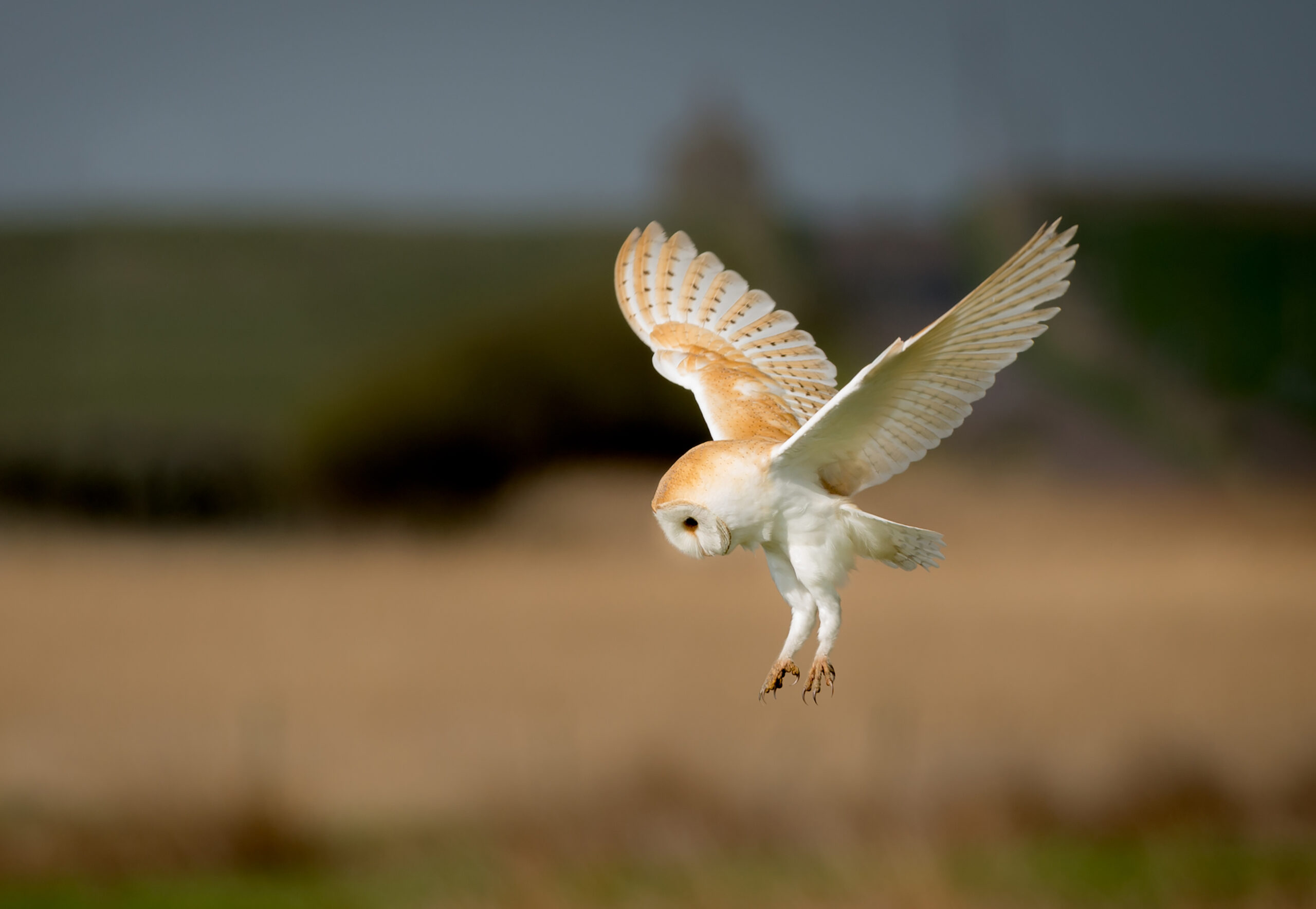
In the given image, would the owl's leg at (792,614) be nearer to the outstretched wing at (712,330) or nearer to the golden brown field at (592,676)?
the outstretched wing at (712,330)

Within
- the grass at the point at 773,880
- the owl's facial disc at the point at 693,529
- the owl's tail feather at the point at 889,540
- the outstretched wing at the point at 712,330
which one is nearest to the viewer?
the owl's facial disc at the point at 693,529

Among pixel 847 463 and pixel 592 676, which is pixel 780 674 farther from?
pixel 592 676

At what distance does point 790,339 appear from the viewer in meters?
1.43

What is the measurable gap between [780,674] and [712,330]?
2.39 ft

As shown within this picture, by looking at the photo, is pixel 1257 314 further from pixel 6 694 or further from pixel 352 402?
pixel 6 694

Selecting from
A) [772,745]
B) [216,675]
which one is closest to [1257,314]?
[772,745]

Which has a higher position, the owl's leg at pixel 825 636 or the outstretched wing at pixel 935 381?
the outstretched wing at pixel 935 381

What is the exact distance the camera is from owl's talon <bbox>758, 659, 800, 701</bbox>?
803 mm

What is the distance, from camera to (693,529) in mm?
828

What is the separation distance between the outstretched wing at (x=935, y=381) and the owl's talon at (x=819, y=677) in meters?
0.13

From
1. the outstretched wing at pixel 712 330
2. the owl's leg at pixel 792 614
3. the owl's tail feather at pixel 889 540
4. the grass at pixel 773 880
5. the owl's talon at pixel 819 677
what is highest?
the outstretched wing at pixel 712 330

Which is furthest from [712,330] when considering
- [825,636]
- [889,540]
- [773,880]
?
[773,880]

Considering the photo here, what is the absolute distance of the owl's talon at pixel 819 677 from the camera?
2.68 ft

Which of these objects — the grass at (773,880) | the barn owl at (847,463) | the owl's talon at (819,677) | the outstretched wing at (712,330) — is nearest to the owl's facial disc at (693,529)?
the barn owl at (847,463)
